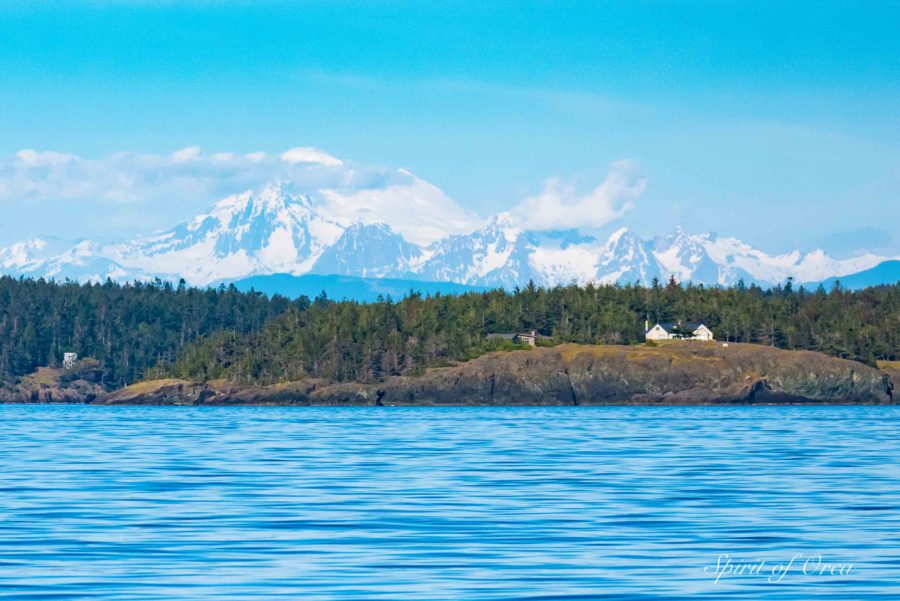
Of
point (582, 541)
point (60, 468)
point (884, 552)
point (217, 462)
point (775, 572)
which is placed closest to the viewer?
point (775, 572)

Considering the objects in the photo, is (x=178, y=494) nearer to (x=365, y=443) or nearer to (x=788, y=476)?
(x=788, y=476)

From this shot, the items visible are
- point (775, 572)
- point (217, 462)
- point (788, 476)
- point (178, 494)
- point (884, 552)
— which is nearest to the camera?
point (775, 572)

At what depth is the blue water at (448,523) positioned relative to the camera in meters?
29.5

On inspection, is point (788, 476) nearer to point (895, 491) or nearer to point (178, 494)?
point (895, 491)

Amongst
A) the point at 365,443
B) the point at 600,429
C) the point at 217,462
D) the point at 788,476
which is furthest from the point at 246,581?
the point at 600,429

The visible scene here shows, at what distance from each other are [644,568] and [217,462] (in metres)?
37.6

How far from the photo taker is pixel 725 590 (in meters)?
28.5

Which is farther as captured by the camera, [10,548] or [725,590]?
[10,548]

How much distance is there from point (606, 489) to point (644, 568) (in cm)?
1886

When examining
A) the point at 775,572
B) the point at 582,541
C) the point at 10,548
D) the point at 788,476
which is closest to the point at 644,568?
the point at 775,572

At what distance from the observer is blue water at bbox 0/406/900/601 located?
29.5 m

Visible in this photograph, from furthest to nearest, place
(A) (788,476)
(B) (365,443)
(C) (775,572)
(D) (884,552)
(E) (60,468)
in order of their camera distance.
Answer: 1. (B) (365,443)
2. (E) (60,468)
3. (A) (788,476)
4. (D) (884,552)
5. (C) (775,572)

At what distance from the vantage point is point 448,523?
3978cm

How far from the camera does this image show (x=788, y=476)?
56.2 metres
